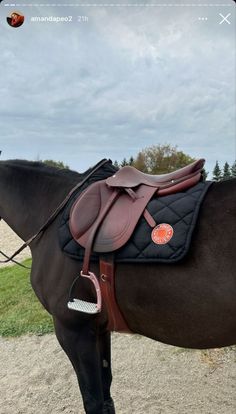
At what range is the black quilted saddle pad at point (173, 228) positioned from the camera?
6.19ft

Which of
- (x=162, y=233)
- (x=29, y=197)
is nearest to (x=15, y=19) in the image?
(x=29, y=197)

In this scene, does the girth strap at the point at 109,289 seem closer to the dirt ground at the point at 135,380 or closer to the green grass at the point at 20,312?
the dirt ground at the point at 135,380

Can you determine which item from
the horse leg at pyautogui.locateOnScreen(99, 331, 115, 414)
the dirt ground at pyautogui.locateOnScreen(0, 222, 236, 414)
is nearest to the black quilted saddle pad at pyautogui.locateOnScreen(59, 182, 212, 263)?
the horse leg at pyautogui.locateOnScreen(99, 331, 115, 414)

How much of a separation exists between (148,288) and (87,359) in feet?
2.34

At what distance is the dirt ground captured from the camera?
3246 millimetres

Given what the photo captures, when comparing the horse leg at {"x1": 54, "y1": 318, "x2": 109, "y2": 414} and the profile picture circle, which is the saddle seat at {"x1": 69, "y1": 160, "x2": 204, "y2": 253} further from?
the profile picture circle

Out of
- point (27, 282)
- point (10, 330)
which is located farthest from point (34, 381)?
point (27, 282)

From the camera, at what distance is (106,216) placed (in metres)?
2.21

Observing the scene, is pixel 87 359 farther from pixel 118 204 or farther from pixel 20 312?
pixel 20 312

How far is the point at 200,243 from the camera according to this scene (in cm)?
187

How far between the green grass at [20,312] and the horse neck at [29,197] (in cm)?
254

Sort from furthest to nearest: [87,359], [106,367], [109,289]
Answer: [106,367] → [87,359] → [109,289]

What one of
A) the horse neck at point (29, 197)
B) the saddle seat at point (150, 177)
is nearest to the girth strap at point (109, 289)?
the saddle seat at point (150, 177)

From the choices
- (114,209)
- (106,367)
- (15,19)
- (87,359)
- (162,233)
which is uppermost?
(15,19)
